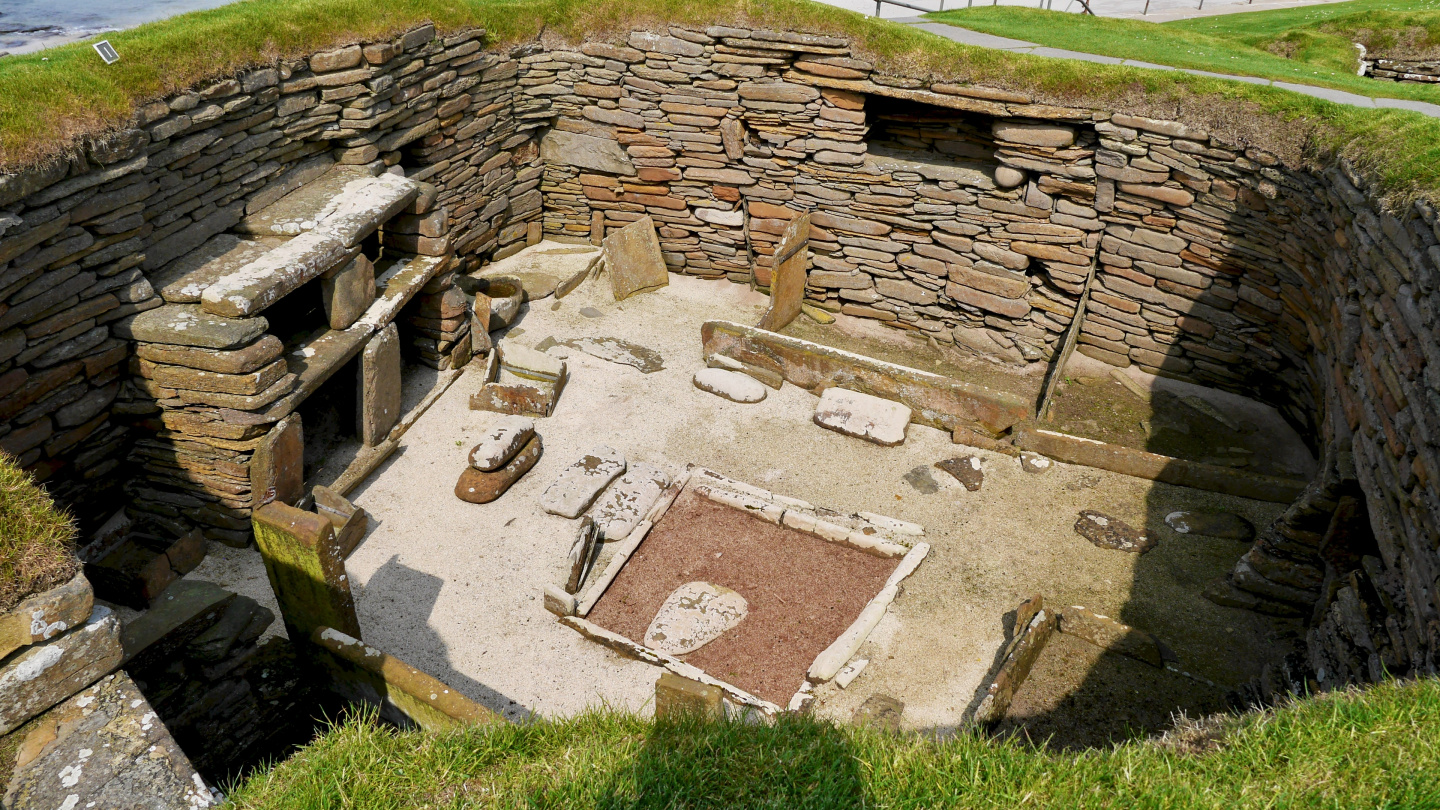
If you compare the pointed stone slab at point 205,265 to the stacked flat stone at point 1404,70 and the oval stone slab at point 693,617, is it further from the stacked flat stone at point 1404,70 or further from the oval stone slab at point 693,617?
the stacked flat stone at point 1404,70

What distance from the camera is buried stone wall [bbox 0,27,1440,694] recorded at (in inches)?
223

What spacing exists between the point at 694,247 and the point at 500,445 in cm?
457

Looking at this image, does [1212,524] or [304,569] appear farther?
[1212,524]

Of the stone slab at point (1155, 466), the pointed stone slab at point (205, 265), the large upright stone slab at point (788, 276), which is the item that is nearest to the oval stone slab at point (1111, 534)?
the stone slab at point (1155, 466)

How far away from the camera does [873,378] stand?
8672mm

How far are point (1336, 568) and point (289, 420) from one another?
289 inches

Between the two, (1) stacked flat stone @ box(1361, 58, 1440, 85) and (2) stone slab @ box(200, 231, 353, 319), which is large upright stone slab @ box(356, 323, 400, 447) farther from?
(1) stacked flat stone @ box(1361, 58, 1440, 85)

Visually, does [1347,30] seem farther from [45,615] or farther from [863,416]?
[45,615]

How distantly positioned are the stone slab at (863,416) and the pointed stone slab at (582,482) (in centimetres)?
201

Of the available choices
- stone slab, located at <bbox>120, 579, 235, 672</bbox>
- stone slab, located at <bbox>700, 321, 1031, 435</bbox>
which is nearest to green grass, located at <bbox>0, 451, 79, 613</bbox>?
stone slab, located at <bbox>120, 579, 235, 672</bbox>

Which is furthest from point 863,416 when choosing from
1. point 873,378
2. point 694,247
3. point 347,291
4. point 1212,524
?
point 347,291

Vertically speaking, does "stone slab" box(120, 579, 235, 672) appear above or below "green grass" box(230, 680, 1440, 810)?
below

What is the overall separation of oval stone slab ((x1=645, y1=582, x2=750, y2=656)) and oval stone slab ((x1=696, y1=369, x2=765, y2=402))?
253 cm

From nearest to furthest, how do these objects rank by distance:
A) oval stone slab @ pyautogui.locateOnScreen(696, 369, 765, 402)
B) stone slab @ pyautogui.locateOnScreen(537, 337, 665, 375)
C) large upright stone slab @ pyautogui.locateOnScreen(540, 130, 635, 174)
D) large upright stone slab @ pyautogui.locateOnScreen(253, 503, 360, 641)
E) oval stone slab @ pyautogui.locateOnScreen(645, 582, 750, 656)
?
large upright stone slab @ pyautogui.locateOnScreen(253, 503, 360, 641) < oval stone slab @ pyautogui.locateOnScreen(645, 582, 750, 656) < oval stone slab @ pyautogui.locateOnScreen(696, 369, 765, 402) < stone slab @ pyautogui.locateOnScreen(537, 337, 665, 375) < large upright stone slab @ pyautogui.locateOnScreen(540, 130, 635, 174)
